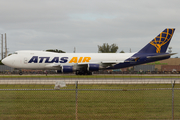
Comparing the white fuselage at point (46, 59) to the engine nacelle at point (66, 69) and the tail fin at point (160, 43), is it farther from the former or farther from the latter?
the tail fin at point (160, 43)

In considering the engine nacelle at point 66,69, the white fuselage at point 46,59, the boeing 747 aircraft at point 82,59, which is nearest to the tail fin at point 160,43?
the boeing 747 aircraft at point 82,59

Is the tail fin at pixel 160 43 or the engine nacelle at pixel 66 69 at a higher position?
the tail fin at pixel 160 43

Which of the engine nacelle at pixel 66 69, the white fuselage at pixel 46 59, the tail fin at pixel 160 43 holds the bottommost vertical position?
the engine nacelle at pixel 66 69

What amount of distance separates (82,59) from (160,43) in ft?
51.8

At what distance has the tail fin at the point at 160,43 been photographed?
144 ft

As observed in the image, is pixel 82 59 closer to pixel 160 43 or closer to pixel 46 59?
pixel 46 59

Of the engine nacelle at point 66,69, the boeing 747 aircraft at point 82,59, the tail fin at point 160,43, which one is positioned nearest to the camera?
the engine nacelle at point 66,69

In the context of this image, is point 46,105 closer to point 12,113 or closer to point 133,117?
point 12,113

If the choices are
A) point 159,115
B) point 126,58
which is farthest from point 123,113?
point 126,58

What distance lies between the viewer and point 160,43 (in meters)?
44.1

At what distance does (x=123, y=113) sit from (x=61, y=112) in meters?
2.63

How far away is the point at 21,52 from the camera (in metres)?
39.9

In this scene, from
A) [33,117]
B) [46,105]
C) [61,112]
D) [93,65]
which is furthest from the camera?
[93,65]

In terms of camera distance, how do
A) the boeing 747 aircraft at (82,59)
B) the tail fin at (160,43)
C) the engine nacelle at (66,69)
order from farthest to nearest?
1. the tail fin at (160,43)
2. the boeing 747 aircraft at (82,59)
3. the engine nacelle at (66,69)
